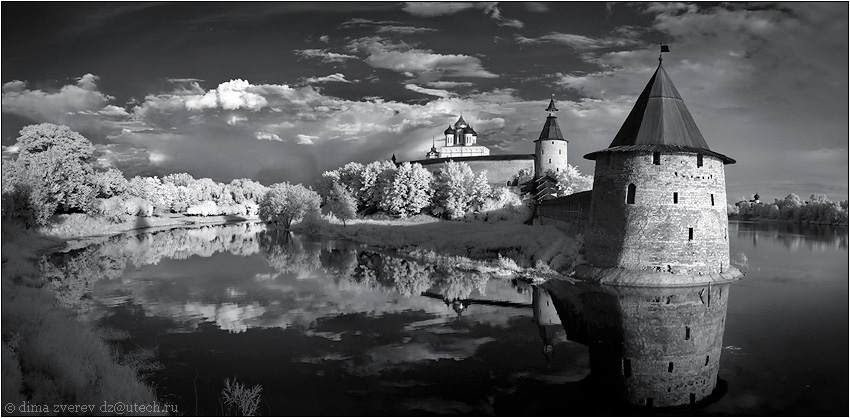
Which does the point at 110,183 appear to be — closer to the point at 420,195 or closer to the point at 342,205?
the point at 342,205

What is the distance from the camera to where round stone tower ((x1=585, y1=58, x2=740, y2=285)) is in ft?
62.0

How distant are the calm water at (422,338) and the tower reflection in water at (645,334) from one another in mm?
129

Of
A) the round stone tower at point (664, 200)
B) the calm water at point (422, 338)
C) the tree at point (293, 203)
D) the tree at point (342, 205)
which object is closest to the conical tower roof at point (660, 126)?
the round stone tower at point (664, 200)

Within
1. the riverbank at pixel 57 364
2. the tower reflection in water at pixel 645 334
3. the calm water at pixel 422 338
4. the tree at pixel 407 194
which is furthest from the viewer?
the tree at pixel 407 194

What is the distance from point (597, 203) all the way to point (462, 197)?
1066 inches

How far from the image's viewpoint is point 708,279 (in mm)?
18969

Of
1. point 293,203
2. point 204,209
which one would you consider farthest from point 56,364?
point 204,209

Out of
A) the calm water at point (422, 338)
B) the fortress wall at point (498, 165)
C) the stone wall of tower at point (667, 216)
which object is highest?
the fortress wall at point (498, 165)

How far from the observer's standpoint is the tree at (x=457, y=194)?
156 feet

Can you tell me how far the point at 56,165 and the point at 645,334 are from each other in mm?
37597

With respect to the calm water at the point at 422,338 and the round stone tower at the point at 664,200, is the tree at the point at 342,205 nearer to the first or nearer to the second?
the calm water at the point at 422,338

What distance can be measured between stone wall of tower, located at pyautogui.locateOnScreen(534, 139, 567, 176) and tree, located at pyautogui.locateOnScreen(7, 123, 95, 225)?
39.6 m

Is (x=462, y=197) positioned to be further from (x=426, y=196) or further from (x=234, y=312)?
(x=234, y=312)

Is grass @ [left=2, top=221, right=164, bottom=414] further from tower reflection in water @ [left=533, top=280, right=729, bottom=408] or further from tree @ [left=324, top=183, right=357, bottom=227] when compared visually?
tree @ [left=324, top=183, right=357, bottom=227]
